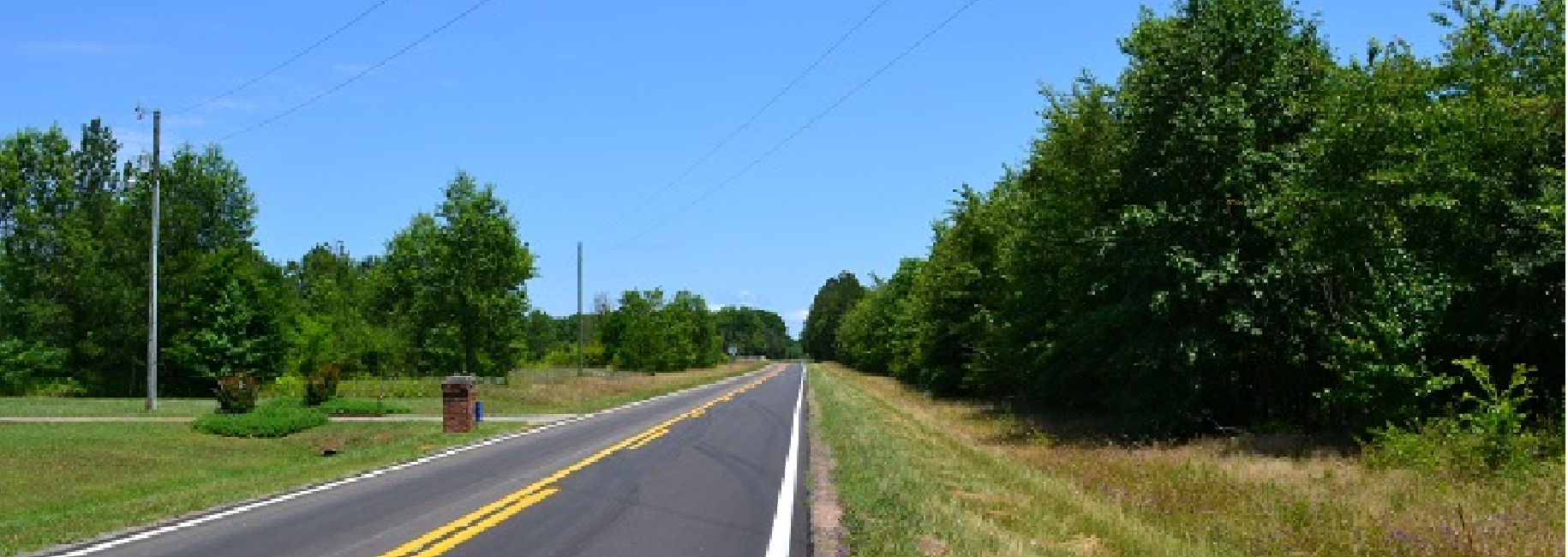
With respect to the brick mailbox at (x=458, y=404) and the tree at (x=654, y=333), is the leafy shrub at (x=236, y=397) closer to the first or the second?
the brick mailbox at (x=458, y=404)

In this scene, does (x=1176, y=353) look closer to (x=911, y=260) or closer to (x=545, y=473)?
(x=545, y=473)

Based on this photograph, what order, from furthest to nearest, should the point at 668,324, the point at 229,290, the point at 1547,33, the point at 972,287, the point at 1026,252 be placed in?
1. the point at 668,324
2. the point at 229,290
3. the point at 972,287
4. the point at 1026,252
5. the point at 1547,33

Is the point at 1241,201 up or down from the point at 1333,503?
up

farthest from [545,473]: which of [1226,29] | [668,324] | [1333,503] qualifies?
[668,324]

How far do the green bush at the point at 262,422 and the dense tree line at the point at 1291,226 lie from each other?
21.8m

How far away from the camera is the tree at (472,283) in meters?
51.1

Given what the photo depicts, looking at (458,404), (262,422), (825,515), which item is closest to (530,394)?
(262,422)

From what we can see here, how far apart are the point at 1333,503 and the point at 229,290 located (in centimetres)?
6422

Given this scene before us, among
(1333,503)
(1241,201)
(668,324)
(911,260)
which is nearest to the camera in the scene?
(1333,503)

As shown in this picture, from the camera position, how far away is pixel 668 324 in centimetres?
10706

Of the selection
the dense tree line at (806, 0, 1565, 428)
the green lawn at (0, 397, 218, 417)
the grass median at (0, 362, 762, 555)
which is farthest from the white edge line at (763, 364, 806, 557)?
the green lawn at (0, 397, 218, 417)

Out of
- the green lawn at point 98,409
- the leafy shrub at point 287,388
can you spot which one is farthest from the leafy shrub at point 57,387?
the green lawn at point 98,409

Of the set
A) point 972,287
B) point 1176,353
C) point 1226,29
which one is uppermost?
point 1226,29

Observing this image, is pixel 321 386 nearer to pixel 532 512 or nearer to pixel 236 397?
pixel 236 397
